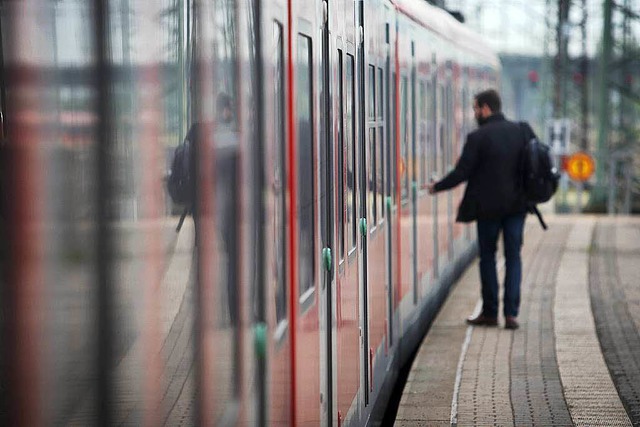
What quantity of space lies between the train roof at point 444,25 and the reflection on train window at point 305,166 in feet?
12.5

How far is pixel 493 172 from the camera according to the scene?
31.2 feet

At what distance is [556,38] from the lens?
109 feet

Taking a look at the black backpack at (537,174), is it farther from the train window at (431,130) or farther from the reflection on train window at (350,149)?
the reflection on train window at (350,149)

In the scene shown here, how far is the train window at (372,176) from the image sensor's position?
6.12 meters

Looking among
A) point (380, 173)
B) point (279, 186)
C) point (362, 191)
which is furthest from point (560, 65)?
point (279, 186)

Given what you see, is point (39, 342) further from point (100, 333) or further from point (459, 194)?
point (459, 194)

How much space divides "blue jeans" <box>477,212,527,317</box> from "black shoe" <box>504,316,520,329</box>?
4 centimetres

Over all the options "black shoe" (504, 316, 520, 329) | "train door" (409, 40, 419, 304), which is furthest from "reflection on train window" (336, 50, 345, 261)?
"black shoe" (504, 316, 520, 329)

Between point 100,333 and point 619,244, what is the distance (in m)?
17.2

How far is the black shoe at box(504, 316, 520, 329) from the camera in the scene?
10.0 m

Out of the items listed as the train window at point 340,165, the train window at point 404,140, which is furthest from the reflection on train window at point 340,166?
the train window at point 404,140

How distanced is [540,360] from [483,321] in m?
1.43

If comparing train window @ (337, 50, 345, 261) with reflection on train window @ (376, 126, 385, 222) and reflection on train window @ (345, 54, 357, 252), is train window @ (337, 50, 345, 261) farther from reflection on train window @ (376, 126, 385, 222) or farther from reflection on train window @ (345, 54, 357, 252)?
reflection on train window @ (376, 126, 385, 222)

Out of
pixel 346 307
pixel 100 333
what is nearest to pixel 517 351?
pixel 346 307
